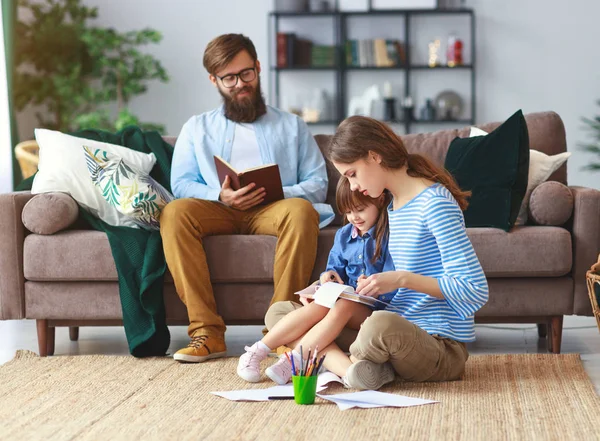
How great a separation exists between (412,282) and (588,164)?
15.0 feet

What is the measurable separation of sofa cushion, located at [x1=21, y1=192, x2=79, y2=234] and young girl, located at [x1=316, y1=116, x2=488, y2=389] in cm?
118

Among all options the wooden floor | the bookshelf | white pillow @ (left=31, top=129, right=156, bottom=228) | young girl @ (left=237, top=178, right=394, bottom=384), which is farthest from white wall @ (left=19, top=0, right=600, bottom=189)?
young girl @ (left=237, top=178, right=394, bottom=384)

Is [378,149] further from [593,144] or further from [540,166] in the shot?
[593,144]

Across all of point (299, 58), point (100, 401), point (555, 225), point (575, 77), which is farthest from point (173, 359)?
point (575, 77)

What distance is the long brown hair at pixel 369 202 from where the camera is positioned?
252 cm

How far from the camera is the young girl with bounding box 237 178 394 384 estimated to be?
247cm

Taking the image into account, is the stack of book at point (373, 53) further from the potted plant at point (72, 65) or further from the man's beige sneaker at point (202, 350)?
the man's beige sneaker at point (202, 350)

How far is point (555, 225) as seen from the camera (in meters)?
3.12

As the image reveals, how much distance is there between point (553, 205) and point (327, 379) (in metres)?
1.16

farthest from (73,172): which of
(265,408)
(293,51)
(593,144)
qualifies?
(593,144)

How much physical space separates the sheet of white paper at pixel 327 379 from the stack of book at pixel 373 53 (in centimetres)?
438

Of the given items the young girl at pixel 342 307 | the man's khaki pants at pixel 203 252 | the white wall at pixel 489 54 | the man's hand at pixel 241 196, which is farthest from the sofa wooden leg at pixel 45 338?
the white wall at pixel 489 54

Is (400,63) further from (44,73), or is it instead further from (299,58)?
(44,73)

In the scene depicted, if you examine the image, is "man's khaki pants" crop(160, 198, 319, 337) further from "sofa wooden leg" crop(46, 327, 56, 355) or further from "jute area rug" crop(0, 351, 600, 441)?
"sofa wooden leg" crop(46, 327, 56, 355)
